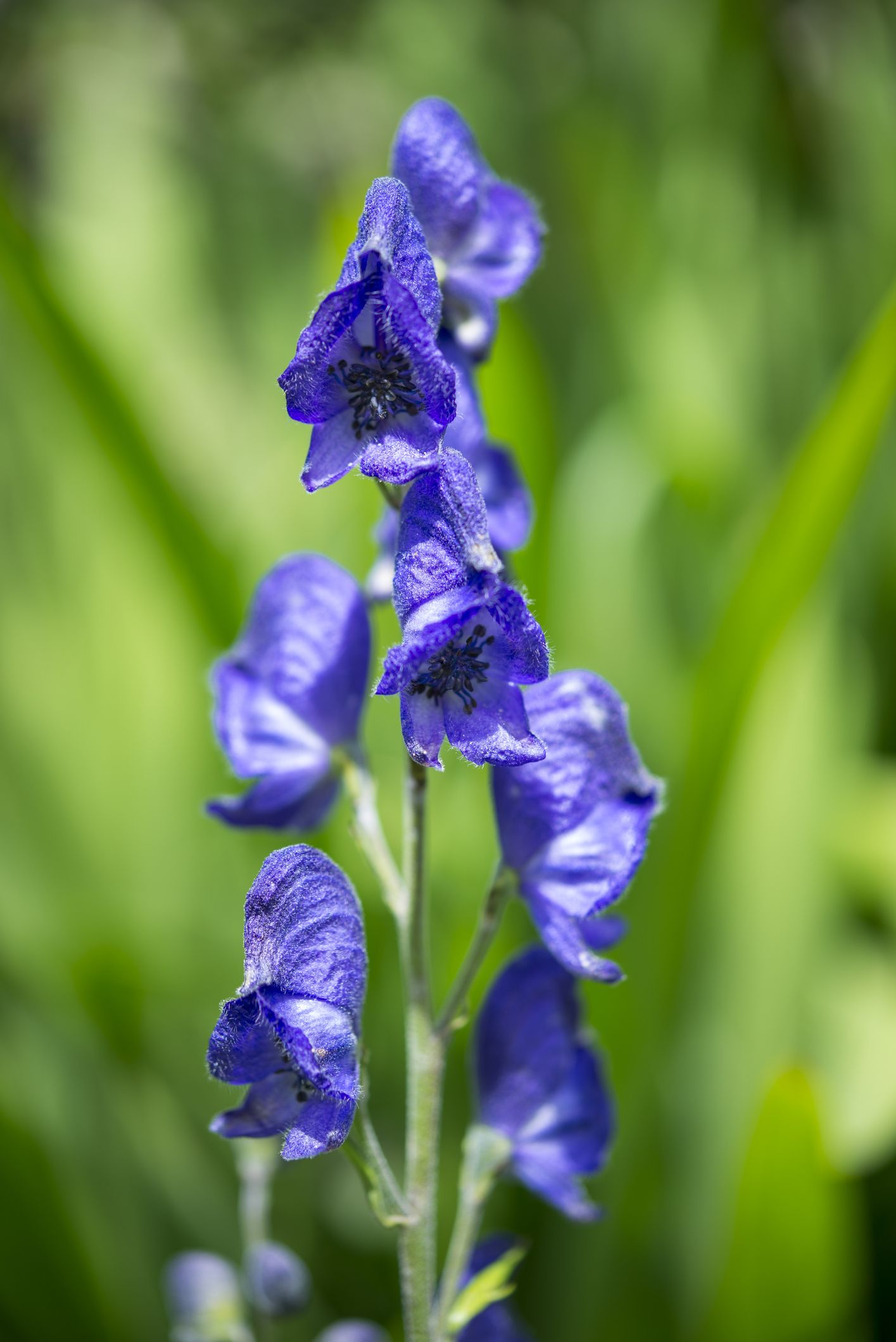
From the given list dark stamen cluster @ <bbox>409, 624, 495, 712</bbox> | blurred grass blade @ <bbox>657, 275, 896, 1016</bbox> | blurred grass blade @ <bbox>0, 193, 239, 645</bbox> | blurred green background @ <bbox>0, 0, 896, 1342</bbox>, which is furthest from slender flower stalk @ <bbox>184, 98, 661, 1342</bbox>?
blurred grass blade @ <bbox>0, 193, 239, 645</bbox>

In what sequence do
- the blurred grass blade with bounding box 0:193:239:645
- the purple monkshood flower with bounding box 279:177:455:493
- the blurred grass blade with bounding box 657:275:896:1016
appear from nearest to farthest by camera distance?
the purple monkshood flower with bounding box 279:177:455:493, the blurred grass blade with bounding box 657:275:896:1016, the blurred grass blade with bounding box 0:193:239:645

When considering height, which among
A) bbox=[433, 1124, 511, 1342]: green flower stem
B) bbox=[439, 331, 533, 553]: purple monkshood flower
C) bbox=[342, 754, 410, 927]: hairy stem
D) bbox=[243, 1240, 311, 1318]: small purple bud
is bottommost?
bbox=[243, 1240, 311, 1318]: small purple bud

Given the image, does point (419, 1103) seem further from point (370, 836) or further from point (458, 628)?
point (458, 628)

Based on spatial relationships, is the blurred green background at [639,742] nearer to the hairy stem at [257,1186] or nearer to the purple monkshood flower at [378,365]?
the hairy stem at [257,1186]

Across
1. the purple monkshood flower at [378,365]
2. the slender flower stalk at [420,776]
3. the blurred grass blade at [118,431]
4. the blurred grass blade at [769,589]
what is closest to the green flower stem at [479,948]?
the slender flower stalk at [420,776]

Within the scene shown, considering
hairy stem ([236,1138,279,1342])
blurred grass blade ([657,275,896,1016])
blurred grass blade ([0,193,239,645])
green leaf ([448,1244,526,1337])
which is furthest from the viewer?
blurred grass blade ([0,193,239,645])

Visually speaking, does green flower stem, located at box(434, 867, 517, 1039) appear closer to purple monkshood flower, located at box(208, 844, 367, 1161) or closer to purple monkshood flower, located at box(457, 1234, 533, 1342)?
purple monkshood flower, located at box(208, 844, 367, 1161)
